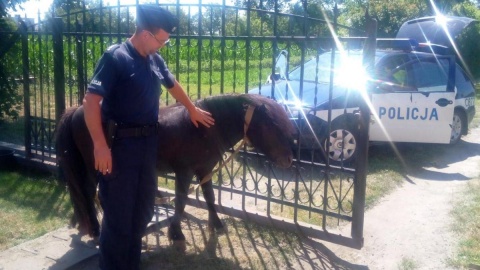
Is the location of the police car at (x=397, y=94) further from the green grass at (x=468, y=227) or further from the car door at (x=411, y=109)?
the green grass at (x=468, y=227)

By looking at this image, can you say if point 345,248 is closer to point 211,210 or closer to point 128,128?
point 211,210

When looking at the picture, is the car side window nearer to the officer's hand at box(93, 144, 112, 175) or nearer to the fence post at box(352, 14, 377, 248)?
Answer: the fence post at box(352, 14, 377, 248)

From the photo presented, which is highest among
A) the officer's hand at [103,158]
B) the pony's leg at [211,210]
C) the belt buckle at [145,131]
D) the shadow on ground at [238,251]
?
the belt buckle at [145,131]

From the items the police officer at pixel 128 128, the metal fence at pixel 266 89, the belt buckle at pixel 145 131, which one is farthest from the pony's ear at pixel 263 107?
the belt buckle at pixel 145 131

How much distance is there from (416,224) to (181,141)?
291 cm

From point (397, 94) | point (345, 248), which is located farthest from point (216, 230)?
point (397, 94)

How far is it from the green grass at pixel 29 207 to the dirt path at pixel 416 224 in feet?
9.90

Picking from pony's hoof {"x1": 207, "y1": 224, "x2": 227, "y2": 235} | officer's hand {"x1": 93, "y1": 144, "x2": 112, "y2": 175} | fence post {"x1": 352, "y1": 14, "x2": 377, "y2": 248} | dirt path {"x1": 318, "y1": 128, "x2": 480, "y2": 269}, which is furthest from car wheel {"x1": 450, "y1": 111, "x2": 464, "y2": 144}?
officer's hand {"x1": 93, "y1": 144, "x2": 112, "y2": 175}

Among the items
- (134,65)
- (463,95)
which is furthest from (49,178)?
(463,95)

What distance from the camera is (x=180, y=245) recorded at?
4.79m

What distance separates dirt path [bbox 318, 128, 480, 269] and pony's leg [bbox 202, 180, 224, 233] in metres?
1.15

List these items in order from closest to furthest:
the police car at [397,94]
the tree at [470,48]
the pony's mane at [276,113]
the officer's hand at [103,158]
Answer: the officer's hand at [103,158] → the pony's mane at [276,113] → the police car at [397,94] → the tree at [470,48]

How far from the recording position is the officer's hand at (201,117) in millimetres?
4254

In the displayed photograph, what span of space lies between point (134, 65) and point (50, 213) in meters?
2.93
